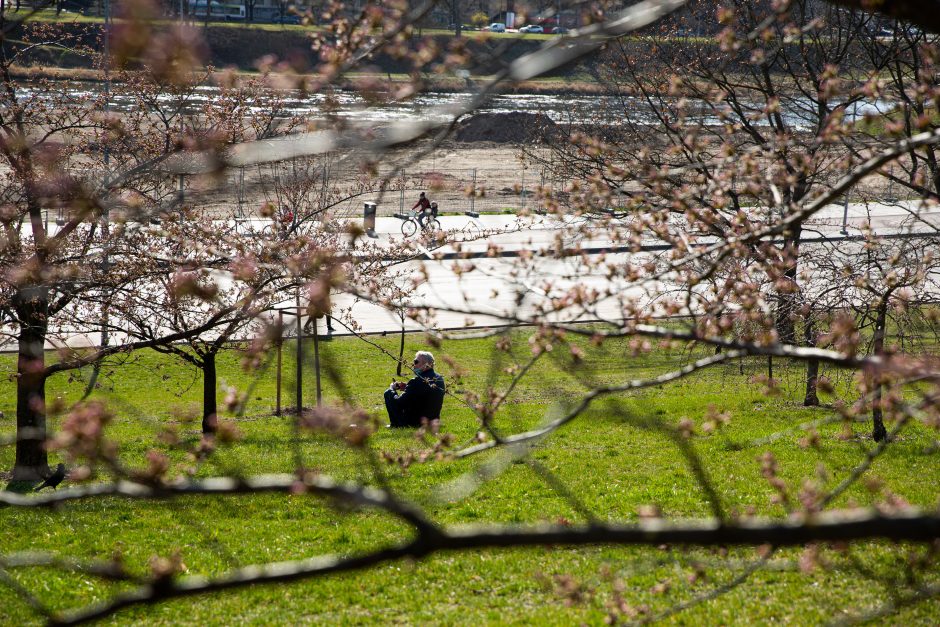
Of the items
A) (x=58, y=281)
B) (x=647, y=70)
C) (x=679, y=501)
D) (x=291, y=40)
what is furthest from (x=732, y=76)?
(x=291, y=40)

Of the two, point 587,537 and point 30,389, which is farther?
point 30,389

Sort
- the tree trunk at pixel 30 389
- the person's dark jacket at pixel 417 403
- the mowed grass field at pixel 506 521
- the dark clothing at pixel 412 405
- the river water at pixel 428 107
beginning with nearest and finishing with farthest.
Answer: the river water at pixel 428 107
the mowed grass field at pixel 506 521
the tree trunk at pixel 30 389
the person's dark jacket at pixel 417 403
the dark clothing at pixel 412 405

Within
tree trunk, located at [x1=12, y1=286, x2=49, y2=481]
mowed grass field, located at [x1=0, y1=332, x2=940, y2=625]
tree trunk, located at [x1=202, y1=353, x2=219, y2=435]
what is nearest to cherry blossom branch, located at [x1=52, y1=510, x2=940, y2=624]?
mowed grass field, located at [x1=0, y1=332, x2=940, y2=625]

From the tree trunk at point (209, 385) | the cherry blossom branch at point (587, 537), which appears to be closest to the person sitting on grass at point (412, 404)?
the tree trunk at point (209, 385)

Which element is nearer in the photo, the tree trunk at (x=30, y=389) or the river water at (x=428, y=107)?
the river water at (x=428, y=107)

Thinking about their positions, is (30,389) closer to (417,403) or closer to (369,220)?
(369,220)

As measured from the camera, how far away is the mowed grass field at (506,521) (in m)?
5.89

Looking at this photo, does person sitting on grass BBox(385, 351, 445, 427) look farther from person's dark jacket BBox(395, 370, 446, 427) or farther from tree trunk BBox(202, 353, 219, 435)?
tree trunk BBox(202, 353, 219, 435)

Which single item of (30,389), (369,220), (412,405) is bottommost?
(412,405)

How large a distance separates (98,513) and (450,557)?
3432 mm

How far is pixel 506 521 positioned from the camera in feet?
24.7

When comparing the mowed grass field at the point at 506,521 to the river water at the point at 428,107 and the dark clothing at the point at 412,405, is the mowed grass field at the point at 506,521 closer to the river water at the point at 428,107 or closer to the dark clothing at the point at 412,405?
the dark clothing at the point at 412,405

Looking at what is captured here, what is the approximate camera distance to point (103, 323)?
32.3 ft

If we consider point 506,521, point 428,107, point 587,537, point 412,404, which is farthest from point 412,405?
point 587,537
